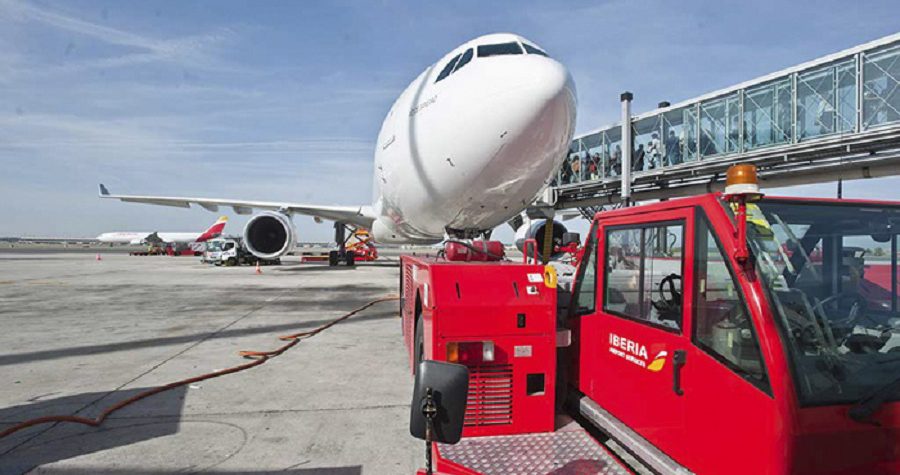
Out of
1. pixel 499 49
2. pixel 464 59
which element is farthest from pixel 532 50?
pixel 464 59

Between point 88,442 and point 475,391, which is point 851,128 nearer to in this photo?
point 475,391

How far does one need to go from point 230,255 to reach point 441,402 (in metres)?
33.2

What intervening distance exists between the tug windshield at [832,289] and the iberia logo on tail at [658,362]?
0.75 m

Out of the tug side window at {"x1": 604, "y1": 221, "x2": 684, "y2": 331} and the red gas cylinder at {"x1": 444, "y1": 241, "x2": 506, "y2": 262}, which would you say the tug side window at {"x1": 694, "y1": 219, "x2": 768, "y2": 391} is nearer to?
the tug side window at {"x1": 604, "y1": 221, "x2": 684, "y2": 331}

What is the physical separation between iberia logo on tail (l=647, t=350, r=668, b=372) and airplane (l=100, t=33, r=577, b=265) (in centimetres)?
359

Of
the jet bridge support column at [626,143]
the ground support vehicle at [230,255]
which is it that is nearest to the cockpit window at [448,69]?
the jet bridge support column at [626,143]

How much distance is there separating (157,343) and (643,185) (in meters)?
14.4

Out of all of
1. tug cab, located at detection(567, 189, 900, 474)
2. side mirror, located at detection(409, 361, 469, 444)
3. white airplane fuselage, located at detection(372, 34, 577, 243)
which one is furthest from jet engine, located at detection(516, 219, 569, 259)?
side mirror, located at detection(409, 361, 469, 444)

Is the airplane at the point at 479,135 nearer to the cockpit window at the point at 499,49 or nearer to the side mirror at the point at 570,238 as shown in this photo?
the cockpit window at the point at 499,49

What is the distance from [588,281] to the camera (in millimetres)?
3977

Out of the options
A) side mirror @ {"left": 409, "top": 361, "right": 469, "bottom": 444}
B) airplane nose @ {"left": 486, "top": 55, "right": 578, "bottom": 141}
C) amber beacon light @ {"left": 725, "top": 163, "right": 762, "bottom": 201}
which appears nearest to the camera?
side mirror @ {"left": 409, "top": 361, "right": 469, "bottom": 444}

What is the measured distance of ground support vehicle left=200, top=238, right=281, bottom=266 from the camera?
106 ft


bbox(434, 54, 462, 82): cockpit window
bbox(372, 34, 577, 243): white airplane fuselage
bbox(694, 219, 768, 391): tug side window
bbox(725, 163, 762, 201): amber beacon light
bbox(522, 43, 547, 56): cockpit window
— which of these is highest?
bbox(522, 43, 547, 56): cockpit window

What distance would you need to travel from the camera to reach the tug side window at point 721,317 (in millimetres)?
2262
